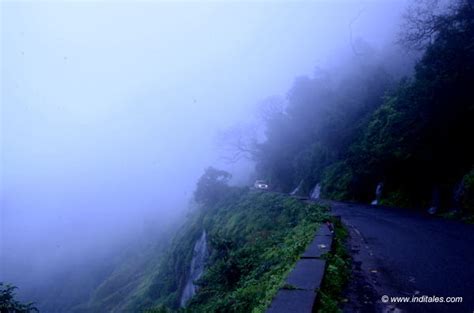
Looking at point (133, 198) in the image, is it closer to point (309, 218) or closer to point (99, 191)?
point (99, 191)

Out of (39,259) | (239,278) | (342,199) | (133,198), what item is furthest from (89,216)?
(239,278)

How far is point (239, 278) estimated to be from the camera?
379 inches

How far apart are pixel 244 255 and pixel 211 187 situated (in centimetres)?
2545

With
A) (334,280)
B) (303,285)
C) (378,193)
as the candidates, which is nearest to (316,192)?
(378,193)

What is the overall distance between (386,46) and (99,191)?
569ft

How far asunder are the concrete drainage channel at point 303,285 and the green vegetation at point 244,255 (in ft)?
0.96

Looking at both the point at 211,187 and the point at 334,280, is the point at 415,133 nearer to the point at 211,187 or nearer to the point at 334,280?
the point at 334,280

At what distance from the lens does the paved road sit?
4.78 meters

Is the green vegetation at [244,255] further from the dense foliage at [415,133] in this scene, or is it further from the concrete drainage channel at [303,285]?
the dense foliage at [415,133]

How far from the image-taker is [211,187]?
120ft

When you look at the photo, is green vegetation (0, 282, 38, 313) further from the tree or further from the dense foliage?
the tree

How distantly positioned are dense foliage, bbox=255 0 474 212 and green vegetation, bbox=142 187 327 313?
19.6 feet

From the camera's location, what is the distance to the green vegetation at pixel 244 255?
696cm

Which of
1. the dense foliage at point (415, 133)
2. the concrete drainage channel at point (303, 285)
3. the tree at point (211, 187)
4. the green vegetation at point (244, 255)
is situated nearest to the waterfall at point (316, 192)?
the dense foliage at point (415, 133)
